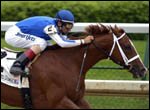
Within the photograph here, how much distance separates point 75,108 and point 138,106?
2.35 metres

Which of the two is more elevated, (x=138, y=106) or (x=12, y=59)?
(x=12, y=59)

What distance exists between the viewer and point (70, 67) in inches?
253

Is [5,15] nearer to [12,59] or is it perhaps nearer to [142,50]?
[142,50]

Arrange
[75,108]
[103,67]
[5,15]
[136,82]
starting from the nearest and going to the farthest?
[75,108]
[136,82]
[103,67]
[5,15]

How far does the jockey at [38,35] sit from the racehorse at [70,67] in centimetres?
13

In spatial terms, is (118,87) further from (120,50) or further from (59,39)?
(59,39)

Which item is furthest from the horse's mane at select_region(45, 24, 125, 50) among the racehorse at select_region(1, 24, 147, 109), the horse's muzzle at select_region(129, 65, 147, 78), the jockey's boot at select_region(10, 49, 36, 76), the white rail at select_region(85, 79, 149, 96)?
the white rail at select_region(85, 79, 149, 96)

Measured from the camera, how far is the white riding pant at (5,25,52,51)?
6426 millimetres

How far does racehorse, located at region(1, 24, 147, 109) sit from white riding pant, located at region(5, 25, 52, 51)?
163mm

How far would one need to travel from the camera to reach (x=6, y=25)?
818 centimetres

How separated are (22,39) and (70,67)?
63 cm

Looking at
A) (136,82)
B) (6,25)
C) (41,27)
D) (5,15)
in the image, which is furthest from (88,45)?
(5,15)

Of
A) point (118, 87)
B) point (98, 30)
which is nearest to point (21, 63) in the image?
point (98, 30)

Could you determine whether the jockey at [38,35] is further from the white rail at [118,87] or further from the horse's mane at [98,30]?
the white rail at [118,87]
